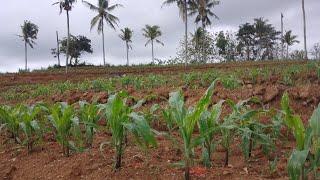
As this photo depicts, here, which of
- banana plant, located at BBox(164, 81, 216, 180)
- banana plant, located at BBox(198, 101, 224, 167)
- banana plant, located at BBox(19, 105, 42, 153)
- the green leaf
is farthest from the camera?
banana plant, located at BBox(19, 105, 42, 153)

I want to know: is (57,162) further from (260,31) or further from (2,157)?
(260,31)

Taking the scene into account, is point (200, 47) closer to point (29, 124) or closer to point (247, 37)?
point (247, 37)

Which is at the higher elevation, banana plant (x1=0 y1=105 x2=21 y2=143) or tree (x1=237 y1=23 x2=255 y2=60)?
tree (x1=237 y1=23 x2=255 y2=60)

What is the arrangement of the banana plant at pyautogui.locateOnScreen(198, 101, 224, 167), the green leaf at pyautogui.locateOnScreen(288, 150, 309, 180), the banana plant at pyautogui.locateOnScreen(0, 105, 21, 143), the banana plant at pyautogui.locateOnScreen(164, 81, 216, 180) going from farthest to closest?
1. the banana plant at pyautogui.locateOnScreen(0, 105, 21, 143)
2. the banana plant at pyautogui.locateOnScreen(198, 101, 224, 167)
3. the banana plant at pyautogui.locateOnScreen(164, 81, 216, 180)
4. the green leaf at pyautogui.locateOnScreen(288, 150, 309, 180)

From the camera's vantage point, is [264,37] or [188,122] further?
[264,37]

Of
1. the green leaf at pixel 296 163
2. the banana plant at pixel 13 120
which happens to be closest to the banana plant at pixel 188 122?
the green leaf at pixel 296 163

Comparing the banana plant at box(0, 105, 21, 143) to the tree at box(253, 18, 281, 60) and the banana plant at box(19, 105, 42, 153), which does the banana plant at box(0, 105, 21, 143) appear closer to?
the banana plant at box(19, 105, 42, 153)

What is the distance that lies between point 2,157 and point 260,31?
58.2 meters

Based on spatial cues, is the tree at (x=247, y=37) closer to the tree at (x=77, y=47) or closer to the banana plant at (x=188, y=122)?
the tree at (x=77, y=47)

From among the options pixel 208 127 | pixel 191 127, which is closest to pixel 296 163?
pixel 191 127

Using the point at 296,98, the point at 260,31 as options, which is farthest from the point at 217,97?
the point at 260,31

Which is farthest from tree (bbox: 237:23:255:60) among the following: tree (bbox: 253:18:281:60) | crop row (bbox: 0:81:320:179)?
crop row (bbox: 0:81:320:179)

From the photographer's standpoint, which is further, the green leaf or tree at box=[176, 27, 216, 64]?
tree at box=[176, 27, 216, 64]

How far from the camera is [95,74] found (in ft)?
110
